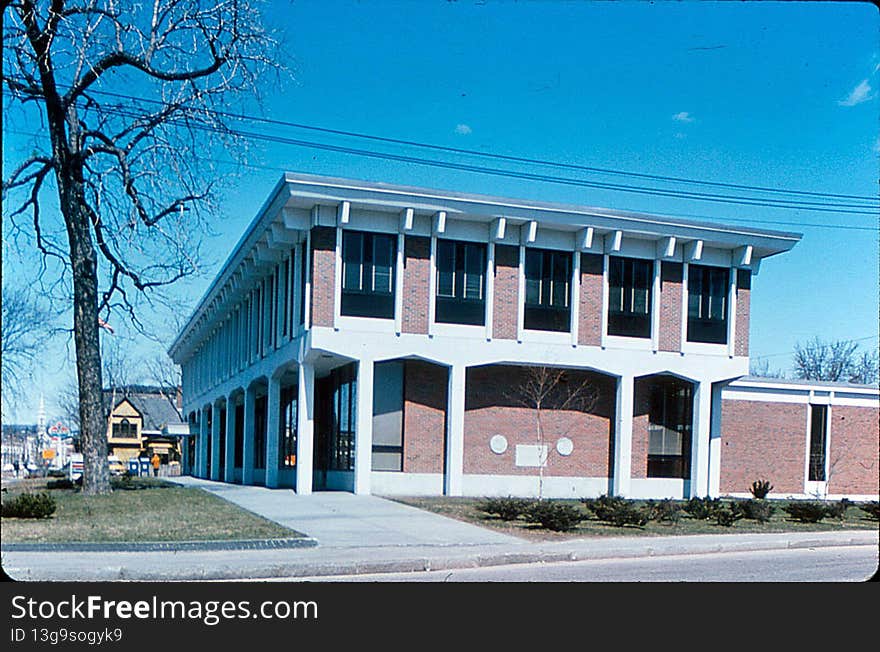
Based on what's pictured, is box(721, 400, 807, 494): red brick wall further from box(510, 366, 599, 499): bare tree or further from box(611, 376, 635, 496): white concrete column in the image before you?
box(510, 366, 599, 499): bare tree

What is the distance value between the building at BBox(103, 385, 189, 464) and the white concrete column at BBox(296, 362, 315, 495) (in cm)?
1253

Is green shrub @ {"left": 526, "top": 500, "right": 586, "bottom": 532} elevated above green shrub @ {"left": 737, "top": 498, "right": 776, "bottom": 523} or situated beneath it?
elevated above

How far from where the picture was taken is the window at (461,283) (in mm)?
23656

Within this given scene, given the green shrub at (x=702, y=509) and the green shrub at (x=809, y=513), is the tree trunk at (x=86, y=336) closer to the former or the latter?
the green shrub at (x=702, y=509)

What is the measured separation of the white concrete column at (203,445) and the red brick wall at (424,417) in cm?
2320

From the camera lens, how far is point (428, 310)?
2355 centimetres

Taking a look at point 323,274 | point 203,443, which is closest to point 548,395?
point 323,274

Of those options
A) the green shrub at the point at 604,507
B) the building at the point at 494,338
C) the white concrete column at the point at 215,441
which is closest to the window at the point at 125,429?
the white concrete column at the point at 215,441

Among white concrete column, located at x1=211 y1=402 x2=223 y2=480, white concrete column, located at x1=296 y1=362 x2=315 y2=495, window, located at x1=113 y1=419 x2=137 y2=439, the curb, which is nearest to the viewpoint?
the curb

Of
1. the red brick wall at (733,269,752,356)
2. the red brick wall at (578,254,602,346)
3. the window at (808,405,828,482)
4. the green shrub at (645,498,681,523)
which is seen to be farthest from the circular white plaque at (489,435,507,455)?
the window at (808,405,828,482)

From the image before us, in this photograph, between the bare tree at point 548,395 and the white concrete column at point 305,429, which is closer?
the white concrete column at point 305,429

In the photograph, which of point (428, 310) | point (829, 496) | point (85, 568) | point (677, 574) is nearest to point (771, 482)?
point (829, 496)

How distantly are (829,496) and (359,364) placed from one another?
1451cm

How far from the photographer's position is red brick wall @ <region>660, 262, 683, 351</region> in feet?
82.4
